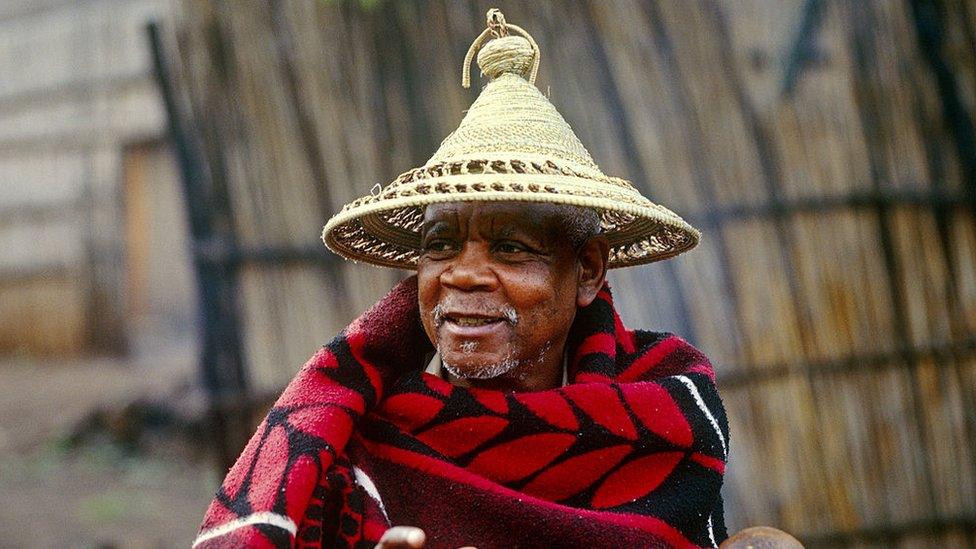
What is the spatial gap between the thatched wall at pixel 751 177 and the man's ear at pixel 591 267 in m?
1.93

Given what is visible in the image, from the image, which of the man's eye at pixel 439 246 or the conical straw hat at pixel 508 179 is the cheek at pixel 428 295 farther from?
the conical straw hat at pixel 508 179

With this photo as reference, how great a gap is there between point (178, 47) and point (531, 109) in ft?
8.07

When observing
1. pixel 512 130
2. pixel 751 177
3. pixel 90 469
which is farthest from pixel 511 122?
pixel 90 469

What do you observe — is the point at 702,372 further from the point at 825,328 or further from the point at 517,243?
the point at 825,328

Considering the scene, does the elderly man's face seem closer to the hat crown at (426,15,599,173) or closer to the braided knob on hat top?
the hat crown at (426,15,599,173)

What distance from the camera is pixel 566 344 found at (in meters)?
2.29

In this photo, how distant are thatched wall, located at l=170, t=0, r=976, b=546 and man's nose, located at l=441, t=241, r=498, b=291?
2.09 m

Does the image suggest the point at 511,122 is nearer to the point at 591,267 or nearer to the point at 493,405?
the point at 591,267

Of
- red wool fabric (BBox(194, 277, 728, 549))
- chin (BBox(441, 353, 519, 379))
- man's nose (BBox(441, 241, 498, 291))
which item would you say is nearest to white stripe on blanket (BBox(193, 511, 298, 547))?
red wool fabric (BBox(194, 277, 728, 549))

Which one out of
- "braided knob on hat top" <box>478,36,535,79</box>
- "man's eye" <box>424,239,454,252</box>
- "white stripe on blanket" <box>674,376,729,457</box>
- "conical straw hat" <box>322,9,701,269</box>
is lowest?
"white stripe on blanket" <box>674,376,729,457</box>

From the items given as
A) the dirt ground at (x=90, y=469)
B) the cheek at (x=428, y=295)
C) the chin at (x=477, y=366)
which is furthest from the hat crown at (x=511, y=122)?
the dirt ground at (x=90, y=469)

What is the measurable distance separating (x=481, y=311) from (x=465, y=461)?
307mm

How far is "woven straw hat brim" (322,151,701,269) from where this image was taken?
72.3 inches

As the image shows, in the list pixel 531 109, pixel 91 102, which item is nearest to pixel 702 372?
pixel 531 109
